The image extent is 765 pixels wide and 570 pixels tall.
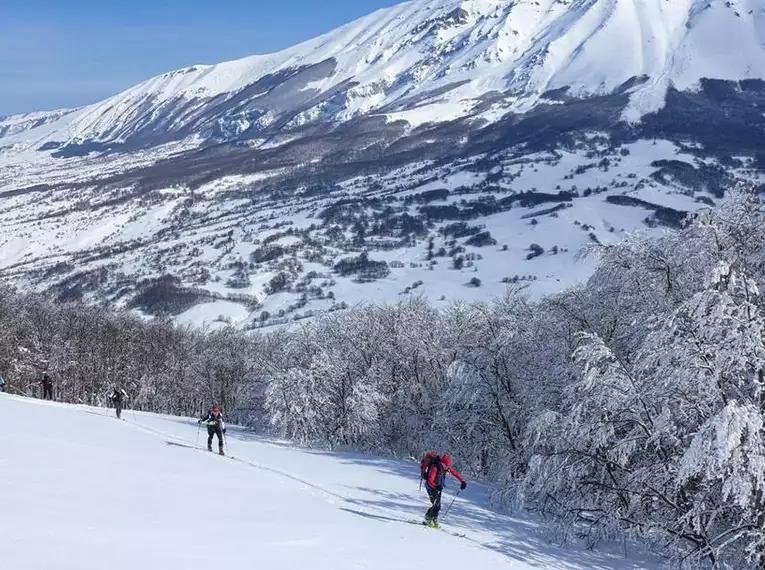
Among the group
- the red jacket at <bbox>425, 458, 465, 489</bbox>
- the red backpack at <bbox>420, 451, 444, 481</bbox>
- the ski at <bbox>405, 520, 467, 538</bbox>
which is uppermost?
the red backpack at <bbox>420, 451, 444, 481</bbox>

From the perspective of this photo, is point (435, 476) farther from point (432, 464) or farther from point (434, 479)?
point (432, 464)

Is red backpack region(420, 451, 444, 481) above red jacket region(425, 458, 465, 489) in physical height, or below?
above

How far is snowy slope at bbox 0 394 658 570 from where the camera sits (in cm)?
1109

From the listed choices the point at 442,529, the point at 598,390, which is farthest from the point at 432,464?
the point at 598,390

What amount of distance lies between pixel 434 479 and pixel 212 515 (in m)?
5.51

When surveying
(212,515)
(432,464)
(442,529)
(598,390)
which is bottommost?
(442,529)

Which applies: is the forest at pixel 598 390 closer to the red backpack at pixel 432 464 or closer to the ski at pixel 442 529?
the ski at pixel 442 529

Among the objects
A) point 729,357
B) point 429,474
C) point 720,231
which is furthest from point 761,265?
point 429,474

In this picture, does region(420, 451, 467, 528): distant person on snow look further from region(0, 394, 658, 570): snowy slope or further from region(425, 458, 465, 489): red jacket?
region(0, 394, 658, 570): snowy slope

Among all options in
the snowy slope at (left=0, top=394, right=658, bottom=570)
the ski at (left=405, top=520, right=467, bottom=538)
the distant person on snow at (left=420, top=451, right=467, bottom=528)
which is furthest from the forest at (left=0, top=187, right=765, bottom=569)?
the distant person on snow at (left=420, top=451, right=467, bottom=528)

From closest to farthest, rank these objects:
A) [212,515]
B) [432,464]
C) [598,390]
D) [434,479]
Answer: [212,515], [434,479], [432,464], [598,390]

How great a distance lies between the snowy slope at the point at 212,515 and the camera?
11.1 meters

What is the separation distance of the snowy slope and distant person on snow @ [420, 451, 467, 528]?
1.95 ft

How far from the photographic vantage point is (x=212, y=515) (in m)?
14.7
